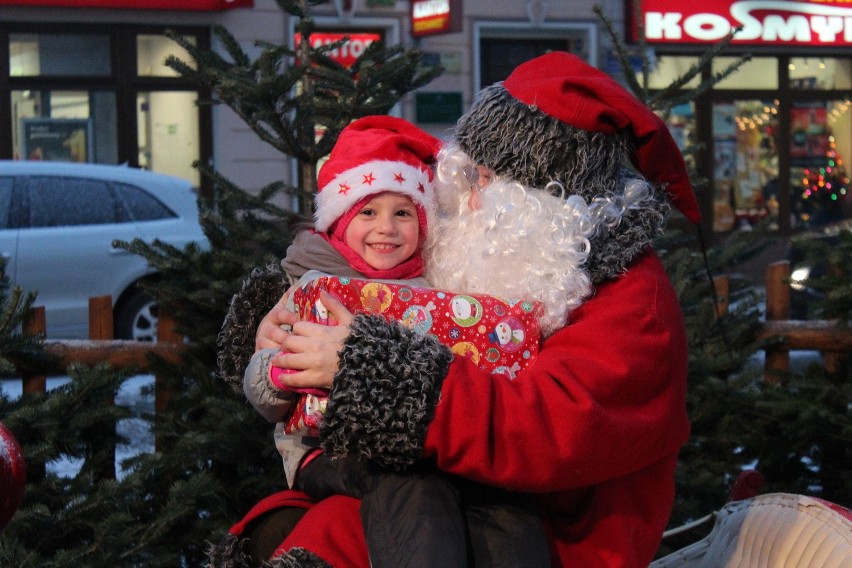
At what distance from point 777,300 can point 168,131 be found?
9.23m

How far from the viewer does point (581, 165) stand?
2230 mm

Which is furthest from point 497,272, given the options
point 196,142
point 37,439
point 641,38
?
point 196,142

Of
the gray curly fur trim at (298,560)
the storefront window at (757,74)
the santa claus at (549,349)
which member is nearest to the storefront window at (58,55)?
the storefront window at (757,74)

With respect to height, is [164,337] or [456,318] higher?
[456,318]

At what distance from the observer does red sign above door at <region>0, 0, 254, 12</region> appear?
40.0ft

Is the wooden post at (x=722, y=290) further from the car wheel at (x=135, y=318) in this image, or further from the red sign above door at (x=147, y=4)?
the red sign above door at (x=147, y=4)

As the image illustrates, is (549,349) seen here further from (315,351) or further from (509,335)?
(315,351)

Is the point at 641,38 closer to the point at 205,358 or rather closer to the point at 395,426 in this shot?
the point at 205,358

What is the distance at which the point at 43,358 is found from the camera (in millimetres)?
4191

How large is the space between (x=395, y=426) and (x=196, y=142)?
11589mm

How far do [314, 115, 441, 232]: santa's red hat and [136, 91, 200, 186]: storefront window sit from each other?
34.7 feet

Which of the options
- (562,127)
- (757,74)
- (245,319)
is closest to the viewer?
(562,127)

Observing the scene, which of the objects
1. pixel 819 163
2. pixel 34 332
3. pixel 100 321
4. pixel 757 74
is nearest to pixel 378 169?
pixel 34 332

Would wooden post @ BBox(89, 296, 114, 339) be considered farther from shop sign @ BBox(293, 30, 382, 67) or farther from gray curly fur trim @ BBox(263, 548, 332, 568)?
shop sign @ BBox(293, 30, 382, 67)
